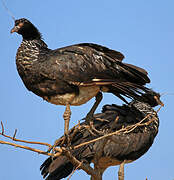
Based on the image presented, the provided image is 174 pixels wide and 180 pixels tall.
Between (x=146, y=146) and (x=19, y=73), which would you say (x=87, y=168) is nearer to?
(x=19, y=73)

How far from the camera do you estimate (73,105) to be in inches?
153

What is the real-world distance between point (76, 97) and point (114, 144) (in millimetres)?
1731

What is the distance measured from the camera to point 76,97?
12.5ft

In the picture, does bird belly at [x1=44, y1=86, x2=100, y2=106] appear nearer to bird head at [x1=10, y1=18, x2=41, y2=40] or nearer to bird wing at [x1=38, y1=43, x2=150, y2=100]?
bird wing at [x1=38, y1=43, x2=150, y2=100]

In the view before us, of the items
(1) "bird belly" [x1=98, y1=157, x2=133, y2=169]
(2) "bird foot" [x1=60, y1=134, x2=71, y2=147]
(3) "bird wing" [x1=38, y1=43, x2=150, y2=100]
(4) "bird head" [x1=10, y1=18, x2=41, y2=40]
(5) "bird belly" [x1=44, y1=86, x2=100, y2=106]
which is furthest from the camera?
(1) "bird belly" [x1=98, y1=157, x2=133, y2=169]

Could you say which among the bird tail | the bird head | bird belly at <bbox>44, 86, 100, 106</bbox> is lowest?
the bird tail

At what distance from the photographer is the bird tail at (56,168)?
504cm

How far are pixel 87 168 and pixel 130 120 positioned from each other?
1.43 m

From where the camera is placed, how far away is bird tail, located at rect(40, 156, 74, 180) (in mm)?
5035

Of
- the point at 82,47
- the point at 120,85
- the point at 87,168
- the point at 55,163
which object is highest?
the point at 82,47

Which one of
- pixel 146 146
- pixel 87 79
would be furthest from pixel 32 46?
pixel 146 146

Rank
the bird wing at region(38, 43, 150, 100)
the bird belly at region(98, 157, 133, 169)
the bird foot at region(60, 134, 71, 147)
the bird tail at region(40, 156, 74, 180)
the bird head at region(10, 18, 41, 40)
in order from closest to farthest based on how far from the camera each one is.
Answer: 1. the bird foot at region(60, 134, 71, 147)
2. the bird wing at region(38, 43, 150, 100)
3. the bird head at region(10, 18, 41, 40)
4. the bird tail at region(40, 156, 74, 180)
5. the bird belly at region(98, 157, 133, 169)

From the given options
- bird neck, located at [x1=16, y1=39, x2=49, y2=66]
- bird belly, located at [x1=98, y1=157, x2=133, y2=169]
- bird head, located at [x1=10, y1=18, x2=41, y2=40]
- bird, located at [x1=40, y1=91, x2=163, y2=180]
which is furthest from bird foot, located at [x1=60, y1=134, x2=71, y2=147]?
bird belly, located at [x1=98, y1=157, x2=133, y2=169]

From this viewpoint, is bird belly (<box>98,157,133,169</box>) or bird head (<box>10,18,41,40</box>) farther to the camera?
bird belly (<box>98,157,133,169</box>)
